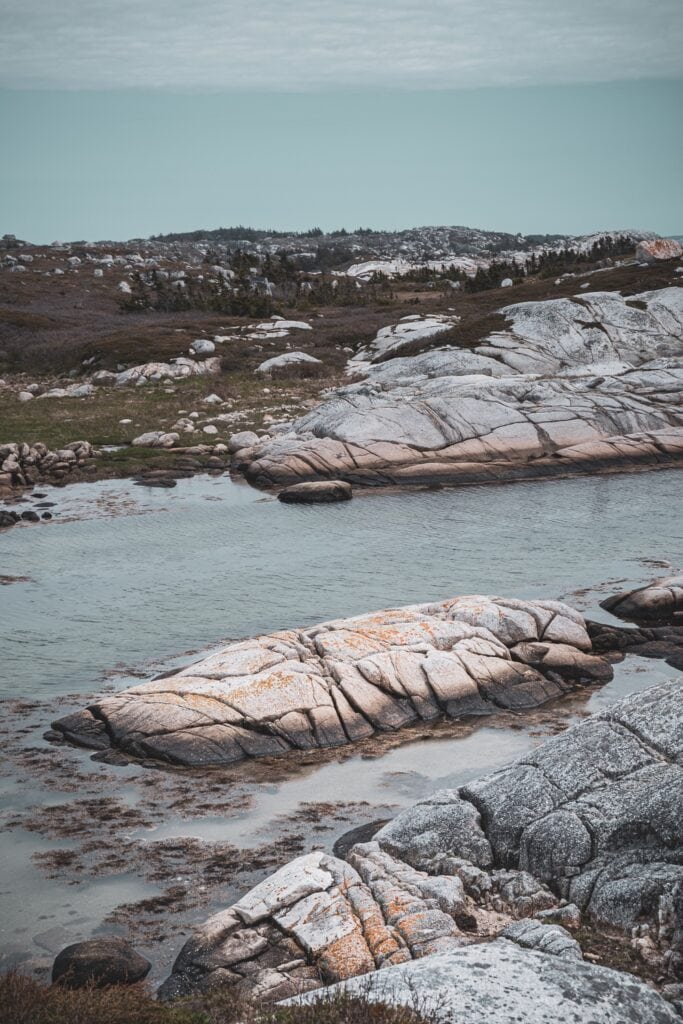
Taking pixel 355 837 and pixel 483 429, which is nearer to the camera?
pixel 355 837

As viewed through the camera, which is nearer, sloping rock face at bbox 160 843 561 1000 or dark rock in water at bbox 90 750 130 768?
sloping rock face at bbox 160 843 561 1000

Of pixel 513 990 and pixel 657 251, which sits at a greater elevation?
pixel 657 251

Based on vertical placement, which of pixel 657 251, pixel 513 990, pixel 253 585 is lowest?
pixel 253 585

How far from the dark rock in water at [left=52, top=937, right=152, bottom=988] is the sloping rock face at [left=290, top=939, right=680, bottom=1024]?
2404 millimetres

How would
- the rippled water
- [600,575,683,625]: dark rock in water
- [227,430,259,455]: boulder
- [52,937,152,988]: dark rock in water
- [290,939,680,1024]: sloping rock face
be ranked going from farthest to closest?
[227,430,259,455]: boulder, the rippled water, [600,575,683,625]: dark rock in water, [52,937,152,988]: dark rock in water, [290,939,680,1024]: sloping rock face

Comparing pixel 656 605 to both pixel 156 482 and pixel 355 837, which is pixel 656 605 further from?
pixel 156 482

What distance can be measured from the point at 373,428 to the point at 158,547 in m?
12.6

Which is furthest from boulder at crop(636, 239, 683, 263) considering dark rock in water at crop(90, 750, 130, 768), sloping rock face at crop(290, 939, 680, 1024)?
sloping rock face at crop(290, 939, 680, 1024)

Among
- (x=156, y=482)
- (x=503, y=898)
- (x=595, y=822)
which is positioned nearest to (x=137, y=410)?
(x=156, y=482)

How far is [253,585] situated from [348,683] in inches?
339

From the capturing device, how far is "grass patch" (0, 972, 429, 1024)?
738 cm

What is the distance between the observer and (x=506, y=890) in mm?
10625

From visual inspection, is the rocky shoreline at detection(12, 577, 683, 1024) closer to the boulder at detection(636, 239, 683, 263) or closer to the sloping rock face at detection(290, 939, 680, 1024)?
the sloping rock face at detection(290, 939, 680, 1024)

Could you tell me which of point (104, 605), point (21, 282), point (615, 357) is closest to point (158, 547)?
point (104, 605)
